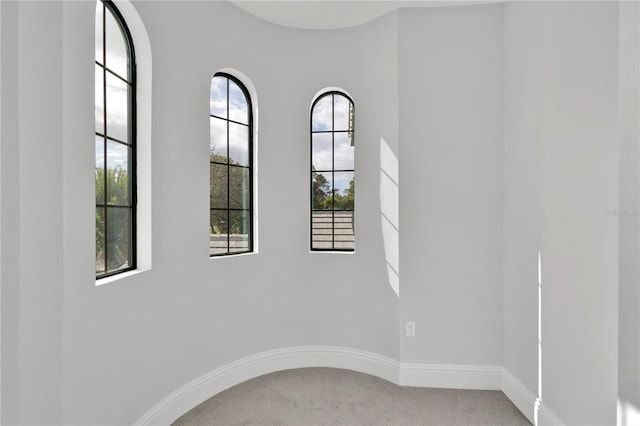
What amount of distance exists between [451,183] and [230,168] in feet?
5.48

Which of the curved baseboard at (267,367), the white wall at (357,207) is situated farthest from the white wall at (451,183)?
the curved baseboard at (267,367)

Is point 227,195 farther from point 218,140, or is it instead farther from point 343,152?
point 343,152

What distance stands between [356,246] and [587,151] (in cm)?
178

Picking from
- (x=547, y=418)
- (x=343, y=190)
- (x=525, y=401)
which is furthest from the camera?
(x=343, y=190)

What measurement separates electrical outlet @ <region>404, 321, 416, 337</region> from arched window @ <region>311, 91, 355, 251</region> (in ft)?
2.50

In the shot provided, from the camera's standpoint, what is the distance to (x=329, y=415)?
2.61m

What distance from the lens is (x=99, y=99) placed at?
2.07 metres

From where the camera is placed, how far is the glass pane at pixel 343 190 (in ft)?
11.5

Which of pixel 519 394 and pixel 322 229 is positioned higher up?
pixel 322 229

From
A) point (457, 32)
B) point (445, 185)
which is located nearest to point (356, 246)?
point (445, 185)

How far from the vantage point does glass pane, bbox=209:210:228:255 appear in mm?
3086

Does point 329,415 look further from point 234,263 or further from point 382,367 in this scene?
point 234,263

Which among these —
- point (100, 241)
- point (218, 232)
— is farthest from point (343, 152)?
point (100, 241)

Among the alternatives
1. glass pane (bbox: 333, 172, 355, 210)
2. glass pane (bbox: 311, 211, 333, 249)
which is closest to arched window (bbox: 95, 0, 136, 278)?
glass pane (bbox: 311, 211, 333, 249)
